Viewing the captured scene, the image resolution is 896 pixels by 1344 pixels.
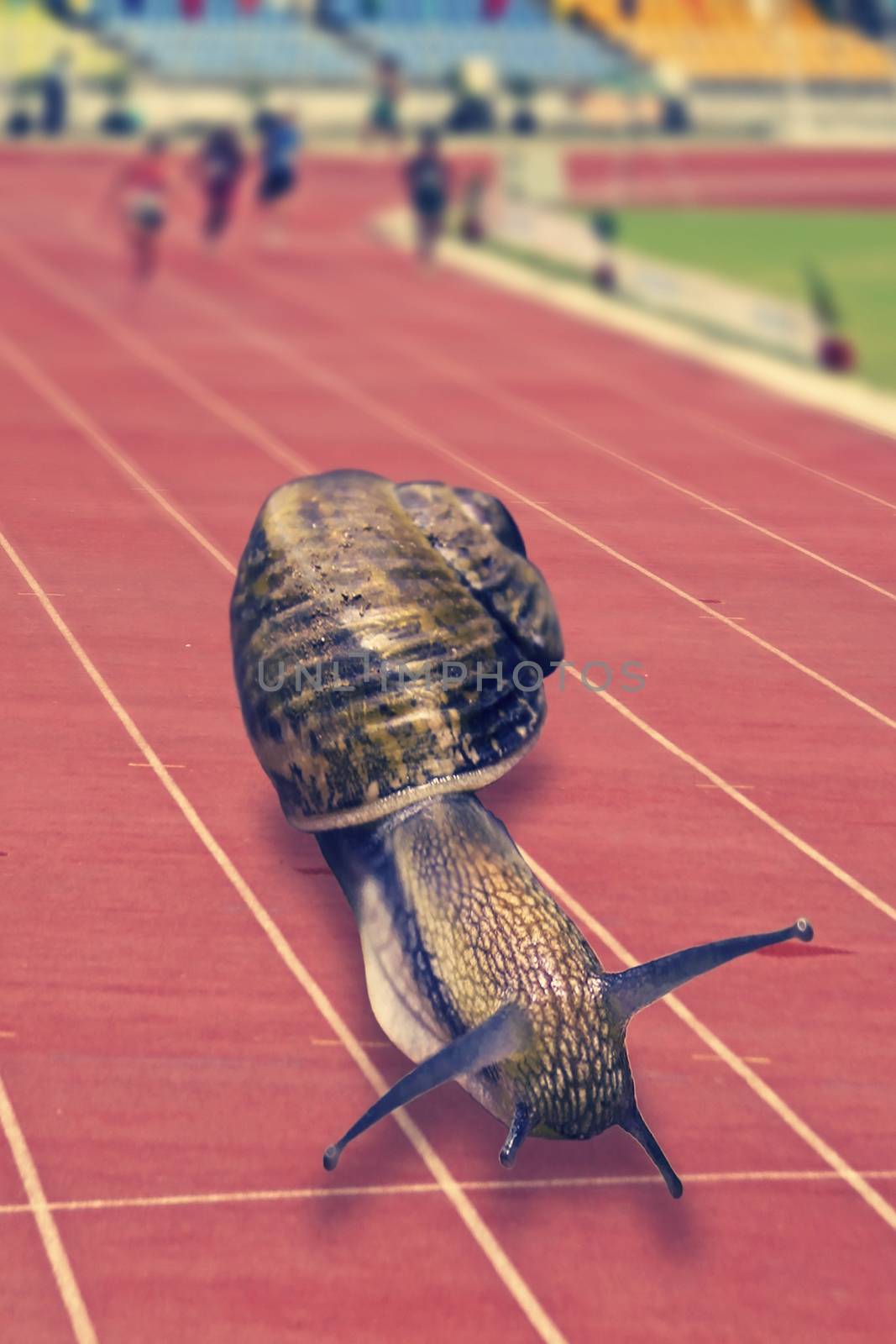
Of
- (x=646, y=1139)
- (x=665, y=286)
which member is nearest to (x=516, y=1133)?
(x=646, y=1139)

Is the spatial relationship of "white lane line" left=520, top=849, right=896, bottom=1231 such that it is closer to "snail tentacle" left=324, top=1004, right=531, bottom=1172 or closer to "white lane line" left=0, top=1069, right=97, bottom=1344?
"snail tentacle" left=324, top=1004, right=531, bottom=1172

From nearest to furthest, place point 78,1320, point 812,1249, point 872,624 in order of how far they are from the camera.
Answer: point 78,1320
point 812,1249
point 872,624

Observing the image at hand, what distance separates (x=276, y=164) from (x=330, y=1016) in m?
21.4

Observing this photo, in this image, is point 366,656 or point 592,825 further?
point 592,825

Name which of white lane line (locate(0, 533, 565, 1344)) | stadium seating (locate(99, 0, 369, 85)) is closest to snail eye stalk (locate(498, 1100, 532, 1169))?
white lane line (locate(0, 533, 565, 1344))

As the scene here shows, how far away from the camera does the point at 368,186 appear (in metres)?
36.8

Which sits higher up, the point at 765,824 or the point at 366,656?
the point at 366,656

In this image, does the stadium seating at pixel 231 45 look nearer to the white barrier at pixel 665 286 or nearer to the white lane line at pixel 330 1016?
the white barrier at pixel 665 286

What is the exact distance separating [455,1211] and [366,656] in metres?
1.95

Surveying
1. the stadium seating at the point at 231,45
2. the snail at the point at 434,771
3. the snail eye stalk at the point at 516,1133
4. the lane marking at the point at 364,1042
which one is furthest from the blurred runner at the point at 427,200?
the stadium seating at the point at 231,45

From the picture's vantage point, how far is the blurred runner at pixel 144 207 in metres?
23.1

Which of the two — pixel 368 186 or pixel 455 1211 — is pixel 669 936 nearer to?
pixel 455 1211

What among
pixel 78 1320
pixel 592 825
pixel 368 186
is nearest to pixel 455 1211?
pixel 78 1320

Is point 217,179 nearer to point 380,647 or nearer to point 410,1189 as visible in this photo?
point 380,647
